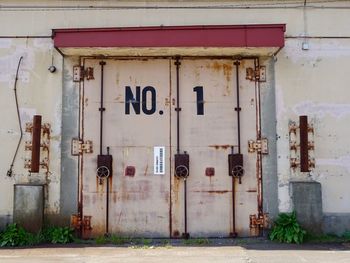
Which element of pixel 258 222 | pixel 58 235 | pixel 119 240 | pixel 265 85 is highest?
pixel 265 85

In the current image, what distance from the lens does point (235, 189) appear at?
8594mm

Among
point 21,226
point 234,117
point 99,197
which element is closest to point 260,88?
point 234,117

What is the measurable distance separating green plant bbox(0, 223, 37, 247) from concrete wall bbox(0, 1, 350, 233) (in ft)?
2.33

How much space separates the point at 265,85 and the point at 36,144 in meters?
4.52

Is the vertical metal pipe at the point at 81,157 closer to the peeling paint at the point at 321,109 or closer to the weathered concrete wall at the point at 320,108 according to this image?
the weathered concrete wall at the point at 320,108

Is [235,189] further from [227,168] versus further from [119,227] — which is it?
[119,227]

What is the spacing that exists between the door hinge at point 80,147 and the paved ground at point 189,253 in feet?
5.75

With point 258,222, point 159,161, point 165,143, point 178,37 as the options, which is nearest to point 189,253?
point 258,222

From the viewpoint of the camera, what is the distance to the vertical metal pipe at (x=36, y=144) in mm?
8383

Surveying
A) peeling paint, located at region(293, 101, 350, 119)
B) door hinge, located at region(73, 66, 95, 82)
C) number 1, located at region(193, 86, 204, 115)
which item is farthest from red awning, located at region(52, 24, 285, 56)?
peeling paint, located at region(293, 101, 350, 119)

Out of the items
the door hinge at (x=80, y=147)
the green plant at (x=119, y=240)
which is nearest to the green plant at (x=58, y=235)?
the green plant at (x=119, y=240)

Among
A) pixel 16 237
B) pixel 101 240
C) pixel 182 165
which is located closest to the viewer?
pixel 16 237

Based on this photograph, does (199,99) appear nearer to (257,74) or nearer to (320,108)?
(257,74)

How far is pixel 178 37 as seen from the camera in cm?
816
